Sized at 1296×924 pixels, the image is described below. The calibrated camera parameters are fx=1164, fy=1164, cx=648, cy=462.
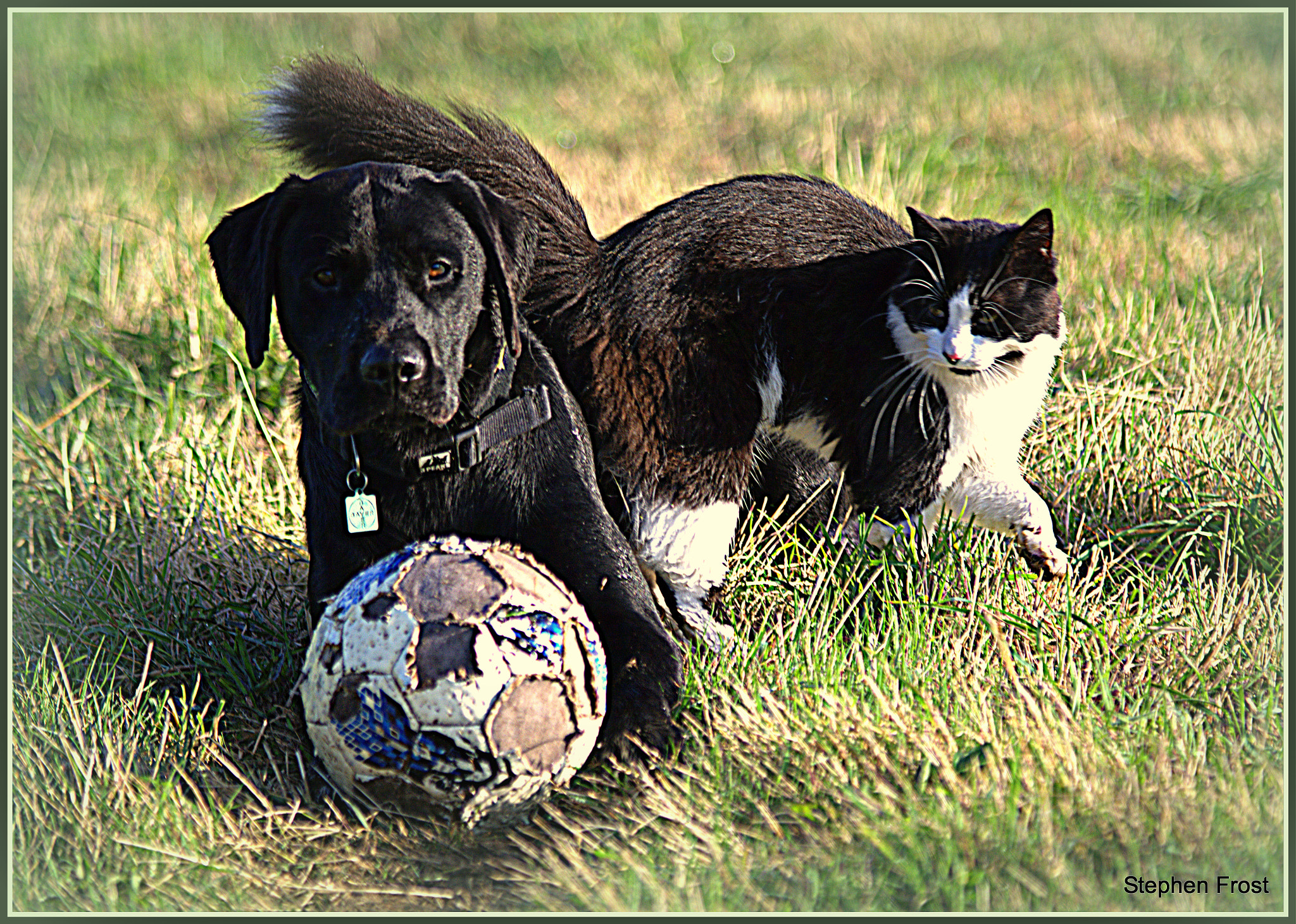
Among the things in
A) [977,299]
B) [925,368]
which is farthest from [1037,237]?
[925,368]

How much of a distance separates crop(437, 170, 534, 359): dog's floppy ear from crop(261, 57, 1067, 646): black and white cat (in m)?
0.50

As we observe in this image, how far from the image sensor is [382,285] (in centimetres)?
286

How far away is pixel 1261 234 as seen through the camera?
245 inches

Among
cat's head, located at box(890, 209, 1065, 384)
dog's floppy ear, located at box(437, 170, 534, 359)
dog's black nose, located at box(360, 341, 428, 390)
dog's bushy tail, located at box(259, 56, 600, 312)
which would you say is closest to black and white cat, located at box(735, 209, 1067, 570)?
cat's head, located at box(890, 209, 1065, 384)

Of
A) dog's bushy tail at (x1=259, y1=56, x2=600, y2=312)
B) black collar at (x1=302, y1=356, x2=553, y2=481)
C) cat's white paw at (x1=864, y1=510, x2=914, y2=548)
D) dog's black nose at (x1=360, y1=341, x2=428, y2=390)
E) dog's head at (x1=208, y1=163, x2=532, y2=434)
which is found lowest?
cat's white paw at (x1=864, y1=510, x2=914, y2=548)

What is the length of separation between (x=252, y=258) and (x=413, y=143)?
84 cm

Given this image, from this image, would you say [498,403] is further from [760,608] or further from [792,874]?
[792,874]

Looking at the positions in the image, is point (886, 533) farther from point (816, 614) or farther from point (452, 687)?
point (452, 687)

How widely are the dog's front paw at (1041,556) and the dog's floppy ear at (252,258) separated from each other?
240cm

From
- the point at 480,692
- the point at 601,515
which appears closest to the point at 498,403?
the point at 601,515

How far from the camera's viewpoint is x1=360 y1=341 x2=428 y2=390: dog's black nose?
2764 millimetres

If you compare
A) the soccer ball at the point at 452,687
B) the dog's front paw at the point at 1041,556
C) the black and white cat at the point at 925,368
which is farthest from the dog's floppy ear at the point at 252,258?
the dog's front paw at the point at 1041,556

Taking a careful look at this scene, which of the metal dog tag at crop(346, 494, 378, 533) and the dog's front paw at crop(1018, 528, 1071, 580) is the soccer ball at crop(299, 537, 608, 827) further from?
the dog's front paw at crop(1018, 528, 1071, 580)

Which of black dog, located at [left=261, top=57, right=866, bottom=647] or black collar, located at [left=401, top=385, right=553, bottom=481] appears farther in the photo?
black dog, located at [left=261, top=57, right=866, bottom=647]
